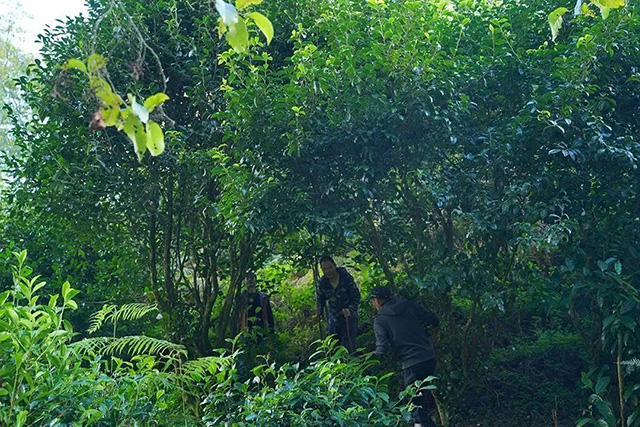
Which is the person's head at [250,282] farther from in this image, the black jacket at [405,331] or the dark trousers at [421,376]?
the dark trousers at [421,376]

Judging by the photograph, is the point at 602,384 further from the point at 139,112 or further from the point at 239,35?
the point at 139,112

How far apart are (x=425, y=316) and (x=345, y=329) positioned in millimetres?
2196

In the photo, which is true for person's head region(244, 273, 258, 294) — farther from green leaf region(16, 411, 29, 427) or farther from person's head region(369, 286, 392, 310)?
green leaf region(16, 411, 29, 427)

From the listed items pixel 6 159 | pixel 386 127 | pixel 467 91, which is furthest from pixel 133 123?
pixel 6 159

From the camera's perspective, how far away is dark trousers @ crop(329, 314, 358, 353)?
9914 millimetres

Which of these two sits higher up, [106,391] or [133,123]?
[133,123]

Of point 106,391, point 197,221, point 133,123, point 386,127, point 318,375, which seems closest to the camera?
point 133,123

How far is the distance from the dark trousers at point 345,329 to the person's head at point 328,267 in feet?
1.84

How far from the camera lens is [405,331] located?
313 inches

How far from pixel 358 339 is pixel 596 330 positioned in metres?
3.49

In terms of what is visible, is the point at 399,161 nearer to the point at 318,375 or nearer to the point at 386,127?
the point at 386,127

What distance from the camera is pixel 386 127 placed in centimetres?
757

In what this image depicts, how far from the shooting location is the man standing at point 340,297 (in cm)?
991

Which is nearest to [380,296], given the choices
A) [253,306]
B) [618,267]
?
[618,267]
